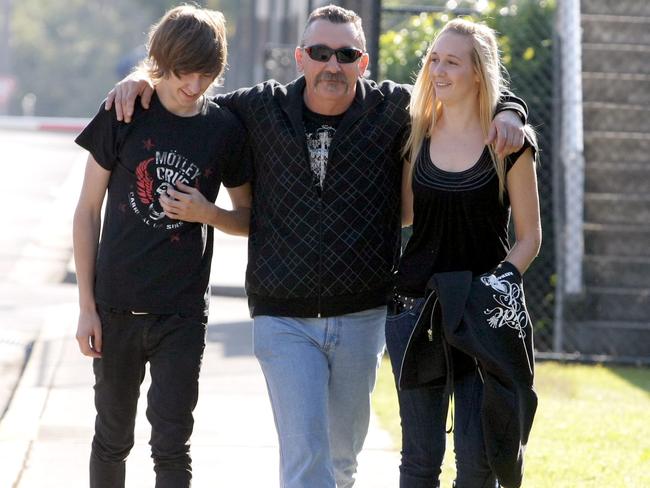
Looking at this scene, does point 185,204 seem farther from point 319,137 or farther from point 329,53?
point 329,53

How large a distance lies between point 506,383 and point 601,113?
302 inches

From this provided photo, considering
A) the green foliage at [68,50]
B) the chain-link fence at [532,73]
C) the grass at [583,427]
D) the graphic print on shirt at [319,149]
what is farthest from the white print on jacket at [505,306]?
the green foliage at [68,50]

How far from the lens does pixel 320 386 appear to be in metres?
4.39

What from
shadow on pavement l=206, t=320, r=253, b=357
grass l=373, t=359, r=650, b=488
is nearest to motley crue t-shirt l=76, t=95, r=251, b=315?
grass l=373, t=359, r=650, b=488

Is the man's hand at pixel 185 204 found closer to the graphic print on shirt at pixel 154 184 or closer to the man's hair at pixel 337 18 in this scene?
the graphic print on shirt at pixel 154 184

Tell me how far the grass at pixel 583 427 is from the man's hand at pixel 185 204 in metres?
2.15

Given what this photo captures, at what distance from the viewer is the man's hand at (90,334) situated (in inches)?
171

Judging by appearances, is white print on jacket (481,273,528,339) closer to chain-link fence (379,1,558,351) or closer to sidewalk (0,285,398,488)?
sidewalk (0,285,398,488)

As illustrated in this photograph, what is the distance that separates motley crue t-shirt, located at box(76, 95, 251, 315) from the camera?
4.32 metres

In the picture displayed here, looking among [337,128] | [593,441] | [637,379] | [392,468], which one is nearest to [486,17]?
[637,379]

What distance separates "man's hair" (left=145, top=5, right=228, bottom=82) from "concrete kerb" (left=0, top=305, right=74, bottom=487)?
222 cm

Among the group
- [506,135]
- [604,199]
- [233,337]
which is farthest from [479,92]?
[604,199]

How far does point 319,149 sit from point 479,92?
58 cm

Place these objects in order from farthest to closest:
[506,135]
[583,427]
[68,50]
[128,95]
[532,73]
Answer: [68,50] → [532,73] → [583,427] → [128,95] → [506,135]
